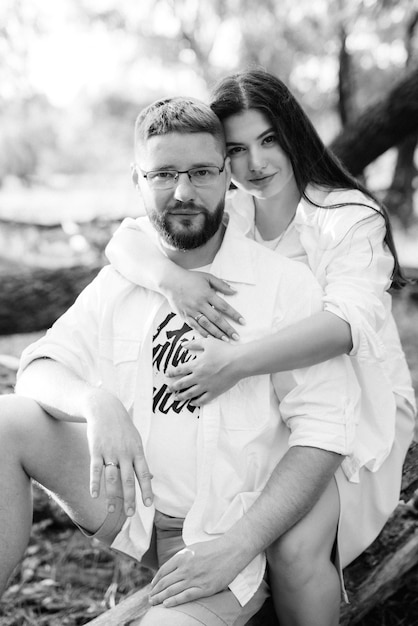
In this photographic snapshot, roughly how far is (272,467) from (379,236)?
82 centimetres

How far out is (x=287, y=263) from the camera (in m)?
2.06

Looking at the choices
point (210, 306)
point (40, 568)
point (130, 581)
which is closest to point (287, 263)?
point (210, 306)

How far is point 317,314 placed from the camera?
1903mm

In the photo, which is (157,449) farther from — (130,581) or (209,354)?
(130,581)

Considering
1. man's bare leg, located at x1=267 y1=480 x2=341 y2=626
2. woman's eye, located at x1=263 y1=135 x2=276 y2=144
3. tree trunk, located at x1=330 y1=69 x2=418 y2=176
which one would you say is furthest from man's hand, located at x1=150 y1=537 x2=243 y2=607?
tree trunk, located at x1=330 y1=69 x2=418 y2=176

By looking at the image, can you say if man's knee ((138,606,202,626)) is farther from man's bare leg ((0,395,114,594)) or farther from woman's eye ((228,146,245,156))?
woman's eye ((228,146,245,156))

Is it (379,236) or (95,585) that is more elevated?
(379,236)

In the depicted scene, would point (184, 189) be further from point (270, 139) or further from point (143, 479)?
point (143, 479)

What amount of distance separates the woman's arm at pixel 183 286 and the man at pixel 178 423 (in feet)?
0.17

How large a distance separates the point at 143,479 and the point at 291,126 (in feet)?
4.24

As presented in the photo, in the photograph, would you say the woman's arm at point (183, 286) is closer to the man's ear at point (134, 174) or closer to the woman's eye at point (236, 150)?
the man's ear at point (134, 174)

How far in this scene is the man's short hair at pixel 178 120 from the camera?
2043mm

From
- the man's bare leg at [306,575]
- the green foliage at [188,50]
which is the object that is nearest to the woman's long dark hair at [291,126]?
the man's bare leg at [306,575]

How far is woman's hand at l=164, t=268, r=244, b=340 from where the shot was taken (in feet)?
6.35
